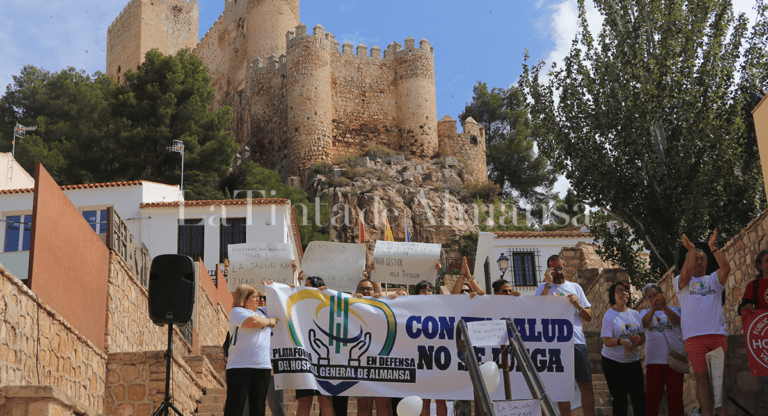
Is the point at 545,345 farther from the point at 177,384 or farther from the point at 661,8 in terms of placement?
the point at 661,8

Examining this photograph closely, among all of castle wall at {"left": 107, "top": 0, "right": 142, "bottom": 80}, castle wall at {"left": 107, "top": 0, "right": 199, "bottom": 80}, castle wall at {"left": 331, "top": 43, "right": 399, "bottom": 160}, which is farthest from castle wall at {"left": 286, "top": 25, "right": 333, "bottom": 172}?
castle wall at {"left": 107, "top": 0, "right": 142, "bottom": 80}

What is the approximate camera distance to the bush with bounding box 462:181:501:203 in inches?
1558

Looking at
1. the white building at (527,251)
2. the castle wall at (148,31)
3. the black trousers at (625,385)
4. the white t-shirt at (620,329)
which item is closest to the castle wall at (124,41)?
the castle wall at (148,31)

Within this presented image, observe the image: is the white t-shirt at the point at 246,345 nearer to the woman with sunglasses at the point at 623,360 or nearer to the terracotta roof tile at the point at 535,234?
the woman with sunglasses at the point at 623,360

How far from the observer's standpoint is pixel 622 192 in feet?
45.0

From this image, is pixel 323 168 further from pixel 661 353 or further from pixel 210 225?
pixel 661 353

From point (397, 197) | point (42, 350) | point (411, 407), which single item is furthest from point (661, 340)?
point (397, 197)

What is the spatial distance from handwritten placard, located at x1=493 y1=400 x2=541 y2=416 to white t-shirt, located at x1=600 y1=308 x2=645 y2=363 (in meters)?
2.25

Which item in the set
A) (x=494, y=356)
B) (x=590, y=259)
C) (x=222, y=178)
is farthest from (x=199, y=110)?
(x=494, y=356)

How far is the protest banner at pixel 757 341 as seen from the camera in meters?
5.97

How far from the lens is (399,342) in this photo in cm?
669

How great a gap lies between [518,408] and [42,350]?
466cm

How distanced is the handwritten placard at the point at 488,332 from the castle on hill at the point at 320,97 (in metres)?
35.6

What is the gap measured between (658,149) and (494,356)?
8.31 meters
